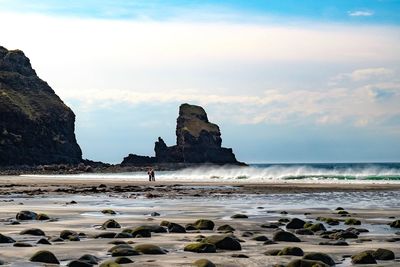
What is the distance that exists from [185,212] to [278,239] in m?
11.8

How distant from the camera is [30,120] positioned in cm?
16612

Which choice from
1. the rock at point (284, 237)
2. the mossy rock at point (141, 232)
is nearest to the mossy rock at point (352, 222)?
the rock at point (284, 237)

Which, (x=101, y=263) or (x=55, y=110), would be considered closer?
(x=101, y=263)

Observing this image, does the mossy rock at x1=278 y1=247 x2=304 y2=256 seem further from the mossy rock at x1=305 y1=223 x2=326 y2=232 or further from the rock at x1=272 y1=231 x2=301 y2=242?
the mossy rock at x1=305 y1=223 x2=326 y2=232

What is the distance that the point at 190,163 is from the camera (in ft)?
612

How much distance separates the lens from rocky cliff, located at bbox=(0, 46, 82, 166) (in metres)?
160

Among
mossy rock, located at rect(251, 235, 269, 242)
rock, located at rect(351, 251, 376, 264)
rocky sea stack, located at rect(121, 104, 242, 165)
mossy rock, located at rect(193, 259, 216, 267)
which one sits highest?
rocky sea stack, located at rect(121, 104, 242, 165)

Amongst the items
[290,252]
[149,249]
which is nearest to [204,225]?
[149,249]

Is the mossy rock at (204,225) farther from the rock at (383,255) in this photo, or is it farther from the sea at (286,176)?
the sea at (286,176)

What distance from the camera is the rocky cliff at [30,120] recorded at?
160125 millimetres

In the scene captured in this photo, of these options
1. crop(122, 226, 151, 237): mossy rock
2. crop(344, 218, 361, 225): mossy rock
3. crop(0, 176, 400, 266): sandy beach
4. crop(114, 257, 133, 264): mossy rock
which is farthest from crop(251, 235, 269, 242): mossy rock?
crop(344, 218, 361, 225): mossy rock

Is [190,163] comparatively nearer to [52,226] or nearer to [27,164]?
[27,164]

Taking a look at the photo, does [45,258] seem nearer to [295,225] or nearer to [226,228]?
[226,228]

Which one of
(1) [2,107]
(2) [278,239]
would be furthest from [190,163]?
(2) [278,239]
